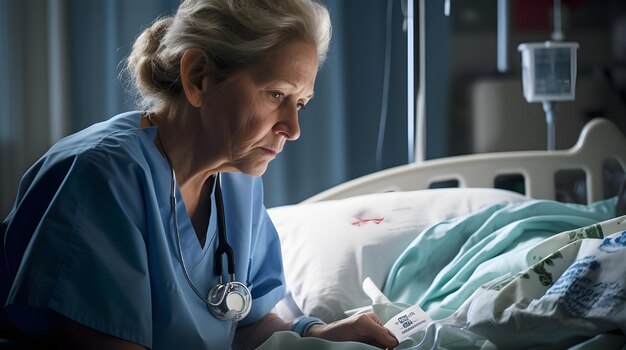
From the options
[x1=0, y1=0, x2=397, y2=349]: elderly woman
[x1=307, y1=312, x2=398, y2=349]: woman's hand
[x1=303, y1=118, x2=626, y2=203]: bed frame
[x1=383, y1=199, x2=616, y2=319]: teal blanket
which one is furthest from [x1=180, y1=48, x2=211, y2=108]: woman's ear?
[x1=303, y1=118, x2=626, y2=203]: bed frame

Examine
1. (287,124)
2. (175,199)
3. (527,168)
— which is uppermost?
(287,124)

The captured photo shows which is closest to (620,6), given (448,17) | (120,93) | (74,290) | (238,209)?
(448,17)

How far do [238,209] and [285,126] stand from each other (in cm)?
23

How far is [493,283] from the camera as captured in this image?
52.7 inches

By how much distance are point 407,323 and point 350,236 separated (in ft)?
1.36

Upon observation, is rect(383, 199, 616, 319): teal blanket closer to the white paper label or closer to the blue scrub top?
the white paper label

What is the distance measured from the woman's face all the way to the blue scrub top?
0.11m

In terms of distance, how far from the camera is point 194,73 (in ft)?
4.39

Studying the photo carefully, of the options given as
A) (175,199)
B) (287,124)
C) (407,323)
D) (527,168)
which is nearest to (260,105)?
(287,124)

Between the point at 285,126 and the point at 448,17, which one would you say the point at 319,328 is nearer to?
the point at 285,126

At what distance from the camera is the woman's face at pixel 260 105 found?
52.6 inches

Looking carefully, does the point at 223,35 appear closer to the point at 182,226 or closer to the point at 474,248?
the point at 182,226

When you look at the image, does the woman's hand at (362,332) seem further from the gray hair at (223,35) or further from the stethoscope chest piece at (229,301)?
the gray hair at (223,35)

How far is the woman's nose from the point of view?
4.47ft
